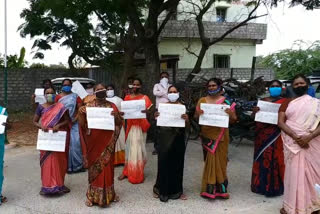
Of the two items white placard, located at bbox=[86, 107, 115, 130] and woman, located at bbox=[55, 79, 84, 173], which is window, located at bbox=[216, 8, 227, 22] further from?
white placard, located at bbox=[86, 107, 115, 130]

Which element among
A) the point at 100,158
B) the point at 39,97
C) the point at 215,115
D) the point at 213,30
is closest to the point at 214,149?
the point at 215,115

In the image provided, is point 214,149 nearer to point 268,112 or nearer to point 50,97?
point 268,112

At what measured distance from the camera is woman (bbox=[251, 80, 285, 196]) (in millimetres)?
4758

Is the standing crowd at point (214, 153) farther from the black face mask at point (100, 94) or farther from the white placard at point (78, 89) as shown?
the white placard at point (78, 89)

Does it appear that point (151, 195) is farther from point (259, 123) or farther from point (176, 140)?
point (259, 123)

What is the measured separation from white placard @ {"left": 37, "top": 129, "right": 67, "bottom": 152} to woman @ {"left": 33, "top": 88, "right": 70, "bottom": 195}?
92 millimetres

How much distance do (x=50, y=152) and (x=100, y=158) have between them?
2.90ft

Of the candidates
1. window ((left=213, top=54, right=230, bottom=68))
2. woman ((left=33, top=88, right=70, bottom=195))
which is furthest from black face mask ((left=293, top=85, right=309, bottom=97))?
window ((left=213, top=54, right=230, bottom=68))

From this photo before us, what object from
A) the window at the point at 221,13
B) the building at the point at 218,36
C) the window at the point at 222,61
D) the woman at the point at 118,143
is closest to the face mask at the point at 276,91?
the woman at the point at 118,143

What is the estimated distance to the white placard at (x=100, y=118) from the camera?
4328 mm

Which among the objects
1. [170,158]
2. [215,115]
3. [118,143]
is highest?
[215,115]

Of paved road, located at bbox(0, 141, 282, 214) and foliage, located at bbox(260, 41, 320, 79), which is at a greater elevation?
foliage, located at bbox(260, 41, 320, 79)

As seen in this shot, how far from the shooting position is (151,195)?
4.93 meters

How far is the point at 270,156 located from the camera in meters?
4.77
